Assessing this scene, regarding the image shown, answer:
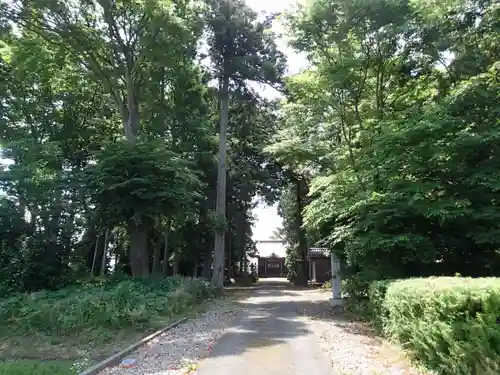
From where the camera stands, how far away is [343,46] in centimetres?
1503

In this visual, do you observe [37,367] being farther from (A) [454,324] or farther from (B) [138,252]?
(B) [138,252]

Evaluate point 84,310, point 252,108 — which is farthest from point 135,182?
point 252,108

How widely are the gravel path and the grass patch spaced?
0.91 meters

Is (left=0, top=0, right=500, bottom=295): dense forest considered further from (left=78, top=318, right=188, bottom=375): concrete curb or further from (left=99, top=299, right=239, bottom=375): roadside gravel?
(left=78, top=318, right=188, bottom=375): concrete curb

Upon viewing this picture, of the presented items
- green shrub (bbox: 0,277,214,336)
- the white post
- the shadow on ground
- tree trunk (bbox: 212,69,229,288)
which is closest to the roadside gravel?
the shadow on ground

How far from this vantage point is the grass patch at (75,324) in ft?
28.0

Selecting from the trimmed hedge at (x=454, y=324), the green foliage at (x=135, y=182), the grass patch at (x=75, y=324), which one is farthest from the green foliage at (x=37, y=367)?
the green foliage at (x=135, y=182)

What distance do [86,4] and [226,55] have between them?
28.7 ft

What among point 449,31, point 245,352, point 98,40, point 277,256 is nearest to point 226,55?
point 98,40

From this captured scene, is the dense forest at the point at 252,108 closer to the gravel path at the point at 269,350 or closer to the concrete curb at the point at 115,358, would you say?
the gravel path at the point at 269,350

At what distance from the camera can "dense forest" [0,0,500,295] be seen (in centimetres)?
1110

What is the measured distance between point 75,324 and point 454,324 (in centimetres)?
912

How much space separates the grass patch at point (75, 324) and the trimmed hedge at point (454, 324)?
5610 mm

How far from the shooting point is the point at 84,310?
37.2 feet
